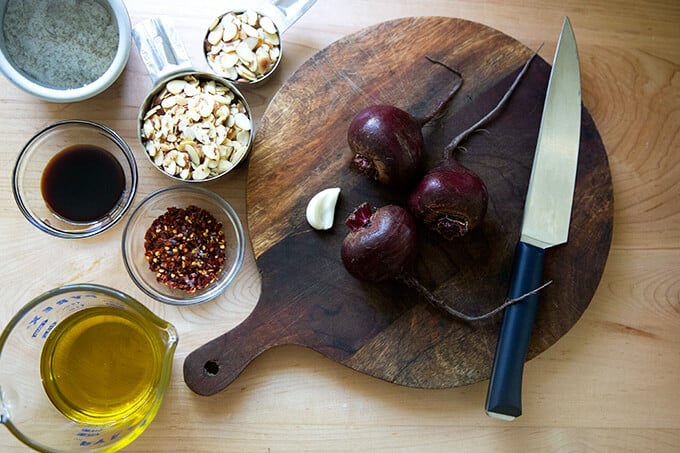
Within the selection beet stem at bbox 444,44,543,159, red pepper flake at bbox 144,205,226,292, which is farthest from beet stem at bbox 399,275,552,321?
red pepper flake at bbox 144,205,226,292

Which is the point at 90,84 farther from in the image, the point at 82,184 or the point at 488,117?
the point at 488,117

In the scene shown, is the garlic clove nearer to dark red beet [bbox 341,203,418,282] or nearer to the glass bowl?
dark red beet [bbox 341,203,418,282]

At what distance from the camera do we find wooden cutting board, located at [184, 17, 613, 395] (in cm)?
125

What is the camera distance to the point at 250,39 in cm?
124

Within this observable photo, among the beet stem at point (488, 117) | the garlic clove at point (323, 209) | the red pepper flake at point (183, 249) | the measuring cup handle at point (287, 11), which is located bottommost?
the red pepper flake at point (183, 249)

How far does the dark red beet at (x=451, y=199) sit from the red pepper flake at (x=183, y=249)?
434mm

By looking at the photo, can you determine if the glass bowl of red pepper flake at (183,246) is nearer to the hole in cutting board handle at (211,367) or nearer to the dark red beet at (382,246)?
the hole in cutting board handle at (211,367)

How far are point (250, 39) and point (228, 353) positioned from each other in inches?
25.2

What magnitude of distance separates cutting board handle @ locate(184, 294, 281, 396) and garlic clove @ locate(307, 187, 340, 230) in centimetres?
20

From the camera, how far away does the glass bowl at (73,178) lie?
4.08ft

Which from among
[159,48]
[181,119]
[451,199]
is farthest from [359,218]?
[159,48]

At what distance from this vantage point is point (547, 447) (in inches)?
51.9

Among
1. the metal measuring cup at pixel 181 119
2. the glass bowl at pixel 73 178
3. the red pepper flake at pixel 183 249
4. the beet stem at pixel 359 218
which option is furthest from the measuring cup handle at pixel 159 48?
the beet stem at pixel 359 218

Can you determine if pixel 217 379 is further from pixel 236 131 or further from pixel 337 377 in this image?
pixel 236 131
